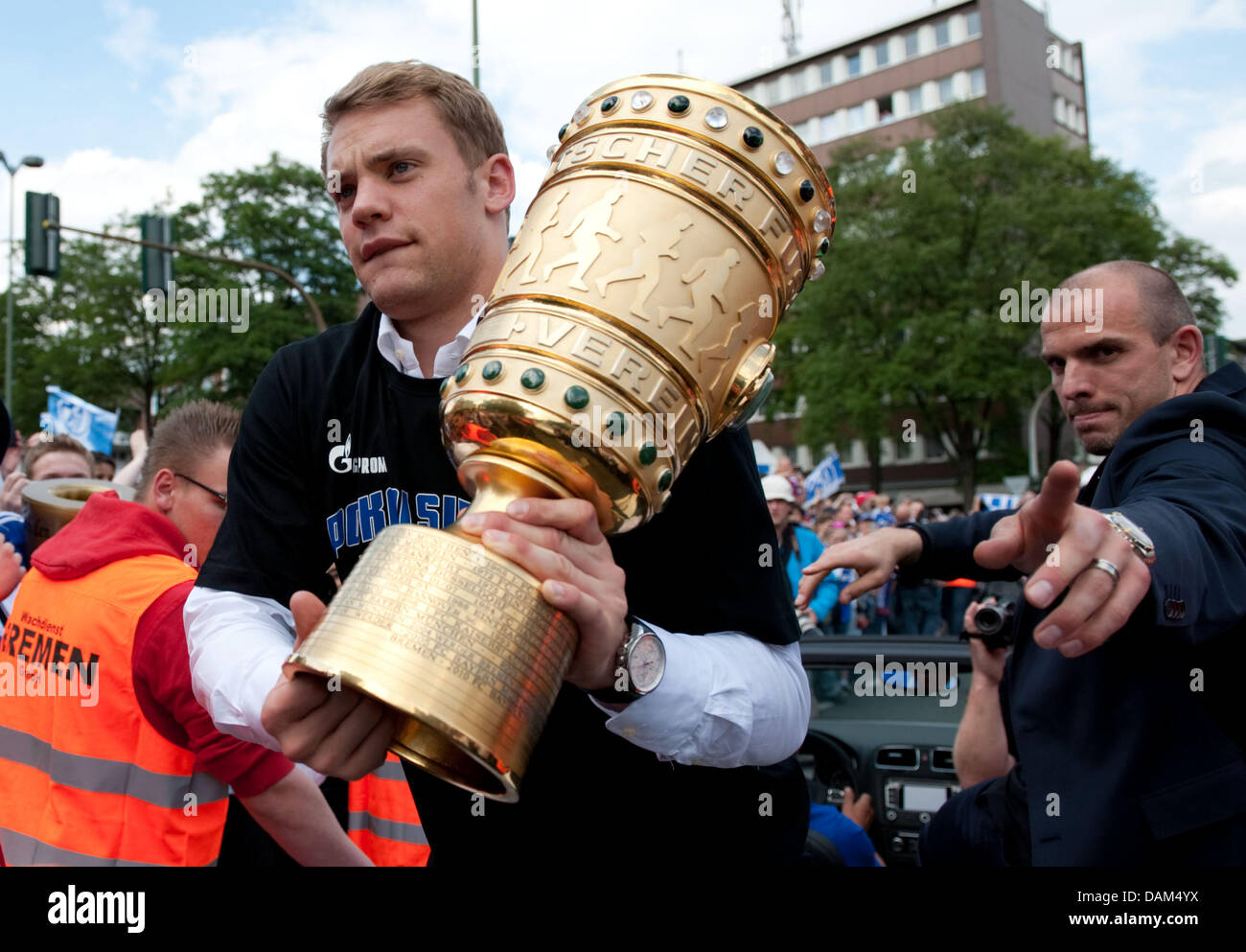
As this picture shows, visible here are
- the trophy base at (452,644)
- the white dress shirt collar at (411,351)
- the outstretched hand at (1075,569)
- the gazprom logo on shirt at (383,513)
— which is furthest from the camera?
the white dress shirt collar at (411,351)

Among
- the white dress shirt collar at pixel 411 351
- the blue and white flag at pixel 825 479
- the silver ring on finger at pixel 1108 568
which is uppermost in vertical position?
the blue and white flag at pixel 825 479

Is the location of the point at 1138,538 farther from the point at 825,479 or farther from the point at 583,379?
the point at 825,479

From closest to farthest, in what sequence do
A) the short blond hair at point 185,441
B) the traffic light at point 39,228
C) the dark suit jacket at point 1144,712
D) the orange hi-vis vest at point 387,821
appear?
the dark suit jacket at point 1144,712 < the short blond hair at point 185,441 < the orange hi-vis vest at point 387,821 < the traffic light at point 39,228

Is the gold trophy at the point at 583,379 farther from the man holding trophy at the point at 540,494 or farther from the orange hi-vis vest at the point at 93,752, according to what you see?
the orange hi-vis vest at the point at 93,752

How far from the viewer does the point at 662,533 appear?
1.73m

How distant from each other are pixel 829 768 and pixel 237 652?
4026mm

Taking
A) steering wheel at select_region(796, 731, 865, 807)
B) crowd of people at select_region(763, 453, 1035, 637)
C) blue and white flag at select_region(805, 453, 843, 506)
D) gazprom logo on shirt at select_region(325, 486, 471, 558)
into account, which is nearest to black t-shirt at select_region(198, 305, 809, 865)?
gazprom logo on shirt at select_region(325, 486, 471, 558)

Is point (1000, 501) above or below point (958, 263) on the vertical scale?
below

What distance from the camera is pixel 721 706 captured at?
1519 millimetres

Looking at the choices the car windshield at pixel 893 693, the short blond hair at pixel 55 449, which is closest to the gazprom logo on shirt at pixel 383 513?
the car windshield at pixel 893 693

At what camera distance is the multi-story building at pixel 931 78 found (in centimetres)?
4541

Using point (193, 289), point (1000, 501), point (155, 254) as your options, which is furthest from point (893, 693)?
point (193, 289)

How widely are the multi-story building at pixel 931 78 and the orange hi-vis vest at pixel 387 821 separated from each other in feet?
142

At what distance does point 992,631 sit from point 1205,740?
83cm
